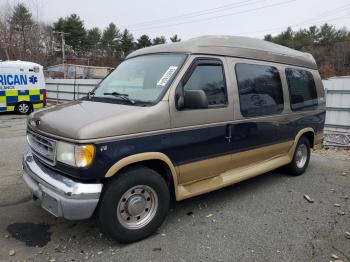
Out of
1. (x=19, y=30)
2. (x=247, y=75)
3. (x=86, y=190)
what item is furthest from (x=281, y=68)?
(x=19, y=30)

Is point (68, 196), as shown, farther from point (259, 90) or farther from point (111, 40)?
point (111, 40)

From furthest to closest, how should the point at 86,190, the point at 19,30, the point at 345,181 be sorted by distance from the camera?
the point at 19,30, the point at 345,181, the point at 86,190

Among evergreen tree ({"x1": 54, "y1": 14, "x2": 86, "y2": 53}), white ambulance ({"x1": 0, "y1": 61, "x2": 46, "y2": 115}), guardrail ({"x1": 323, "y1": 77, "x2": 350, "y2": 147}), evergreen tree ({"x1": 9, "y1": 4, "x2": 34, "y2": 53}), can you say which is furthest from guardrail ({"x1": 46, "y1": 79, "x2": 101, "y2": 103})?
evergreen tree ({"x1": 54, "y1": 14, "x2": 86, "y2": 53})

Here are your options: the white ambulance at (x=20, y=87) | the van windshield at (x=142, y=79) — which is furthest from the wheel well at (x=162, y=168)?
the white ambulance at (x=20, y=87)

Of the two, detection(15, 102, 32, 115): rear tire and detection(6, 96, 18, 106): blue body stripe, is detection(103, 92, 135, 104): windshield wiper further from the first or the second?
detection(15, 102, 32, 115): rear tire

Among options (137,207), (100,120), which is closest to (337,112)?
(137,207)

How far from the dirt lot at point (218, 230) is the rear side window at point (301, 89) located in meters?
1.43

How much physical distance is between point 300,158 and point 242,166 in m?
2.03

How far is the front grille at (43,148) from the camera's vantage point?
3412 mm

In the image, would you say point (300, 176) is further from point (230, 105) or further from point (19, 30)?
point (19, 30)

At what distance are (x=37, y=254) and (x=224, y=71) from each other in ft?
10.1

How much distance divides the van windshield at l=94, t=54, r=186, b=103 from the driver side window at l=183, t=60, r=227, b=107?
9.2 inches

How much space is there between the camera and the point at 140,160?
11.2 feet

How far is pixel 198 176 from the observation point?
412 cm
